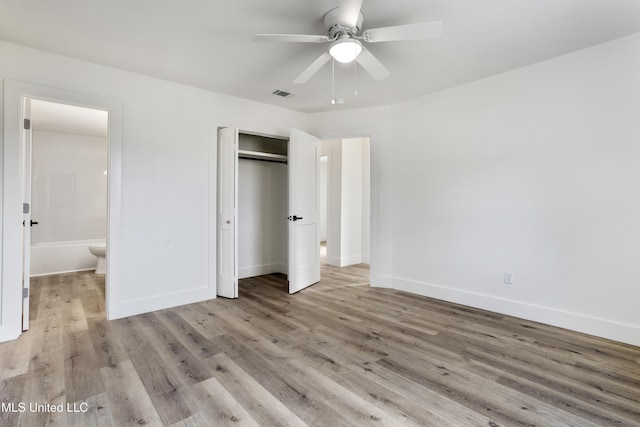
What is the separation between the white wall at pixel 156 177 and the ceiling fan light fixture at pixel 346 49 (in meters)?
2.11

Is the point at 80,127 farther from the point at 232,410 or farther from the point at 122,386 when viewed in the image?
the point at 232,410

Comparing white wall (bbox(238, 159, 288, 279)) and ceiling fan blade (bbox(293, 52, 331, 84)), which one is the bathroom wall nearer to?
white wall (bbox(238, 159, 288, 279))

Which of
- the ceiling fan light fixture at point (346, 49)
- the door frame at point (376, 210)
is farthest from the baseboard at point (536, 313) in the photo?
the ceiling fan light fixture at point (346, 49)

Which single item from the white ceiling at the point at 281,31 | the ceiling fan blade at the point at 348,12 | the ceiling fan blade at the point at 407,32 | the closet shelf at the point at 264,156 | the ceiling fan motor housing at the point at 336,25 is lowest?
the closet shelf at the point at 264,156

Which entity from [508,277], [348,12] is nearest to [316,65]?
[348,12]

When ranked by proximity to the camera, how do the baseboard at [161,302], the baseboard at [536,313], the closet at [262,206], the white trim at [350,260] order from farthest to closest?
the white trim at [350,260] → the closet at [262,206] → the baseboard at [161,302] → the baseboard at [536,313]

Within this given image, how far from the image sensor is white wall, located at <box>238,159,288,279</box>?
186 inches

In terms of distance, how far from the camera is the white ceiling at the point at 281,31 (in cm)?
210

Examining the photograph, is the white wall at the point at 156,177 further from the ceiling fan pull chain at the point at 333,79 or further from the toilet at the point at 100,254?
the toilet at the point at 100,254

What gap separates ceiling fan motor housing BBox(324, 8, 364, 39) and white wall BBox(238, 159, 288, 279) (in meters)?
2.89

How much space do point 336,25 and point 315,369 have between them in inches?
93.4

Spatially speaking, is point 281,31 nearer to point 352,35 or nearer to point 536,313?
point 352,35

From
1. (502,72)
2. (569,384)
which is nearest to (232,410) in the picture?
(569,384)

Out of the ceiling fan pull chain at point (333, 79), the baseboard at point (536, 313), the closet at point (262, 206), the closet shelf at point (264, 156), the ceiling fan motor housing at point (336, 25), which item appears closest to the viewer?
the ceiling fan motor housing at point (336, 25)
